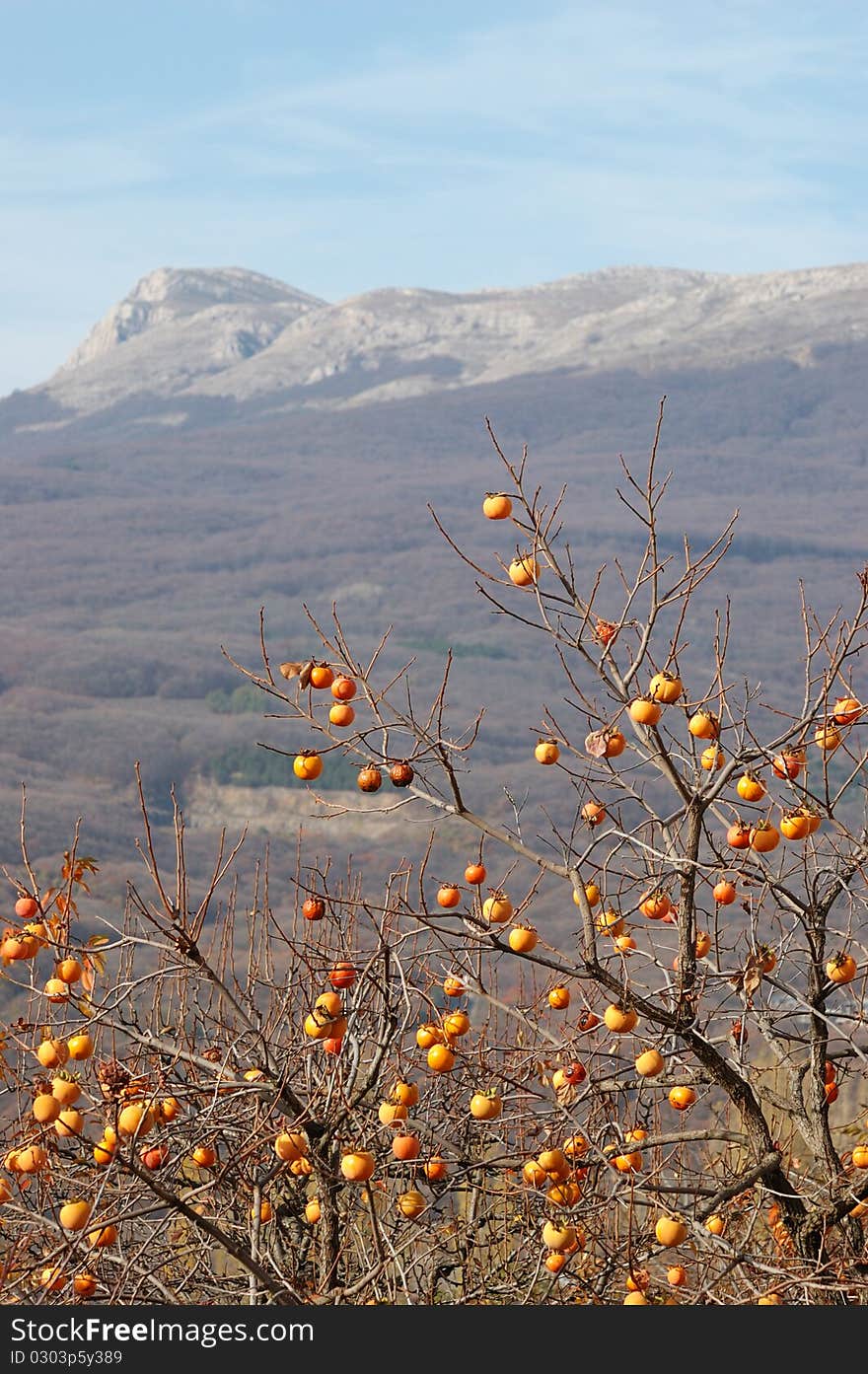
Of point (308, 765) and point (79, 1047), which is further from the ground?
point (308, 765)

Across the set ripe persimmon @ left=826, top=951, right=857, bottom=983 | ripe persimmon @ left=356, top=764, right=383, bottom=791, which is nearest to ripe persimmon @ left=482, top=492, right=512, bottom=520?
ripe persimmon @ left=356, top=764, right=383, bottom=791

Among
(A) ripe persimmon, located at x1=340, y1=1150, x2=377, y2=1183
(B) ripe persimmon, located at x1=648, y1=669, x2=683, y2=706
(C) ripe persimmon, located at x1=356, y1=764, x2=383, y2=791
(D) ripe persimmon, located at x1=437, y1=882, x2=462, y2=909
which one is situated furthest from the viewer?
(D) ripe persimmon, located at x1=437, y1=882, x2=462, y2=909

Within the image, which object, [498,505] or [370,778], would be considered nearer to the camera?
[370,778]

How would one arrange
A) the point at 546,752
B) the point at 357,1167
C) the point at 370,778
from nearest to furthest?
the point at 357,1167, the point at 370,778, the point at 546,752

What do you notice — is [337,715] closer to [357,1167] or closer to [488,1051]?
[488,1051]

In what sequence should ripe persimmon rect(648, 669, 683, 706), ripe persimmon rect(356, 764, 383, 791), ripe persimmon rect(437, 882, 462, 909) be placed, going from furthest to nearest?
1. ripe persimmon rect(437, 882, 462, 909)
2. ripe persimmon rect(356, 764, 383, 791)
3. ripe persimmon rect(648, 669, 683, 706)

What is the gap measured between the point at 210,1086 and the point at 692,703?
1.76 m

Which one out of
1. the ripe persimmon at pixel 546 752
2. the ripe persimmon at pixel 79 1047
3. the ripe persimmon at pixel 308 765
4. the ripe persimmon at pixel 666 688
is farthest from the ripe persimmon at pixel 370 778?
the ripe persimmon at pixel 79 1047

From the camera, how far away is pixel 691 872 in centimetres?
436

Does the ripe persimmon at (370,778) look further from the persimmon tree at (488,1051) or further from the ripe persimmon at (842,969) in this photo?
the ripe persimmon at (842,969)

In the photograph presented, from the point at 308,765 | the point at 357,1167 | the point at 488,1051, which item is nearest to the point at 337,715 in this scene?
the point at 308,765

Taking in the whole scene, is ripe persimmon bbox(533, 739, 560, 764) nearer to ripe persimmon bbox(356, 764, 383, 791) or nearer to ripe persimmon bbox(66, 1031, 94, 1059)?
ripe persimmon bbox(356, 764, 383, 791)

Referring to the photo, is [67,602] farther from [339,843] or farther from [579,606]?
[579,606]

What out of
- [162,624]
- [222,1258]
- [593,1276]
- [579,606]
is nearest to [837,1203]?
[593,1276]
